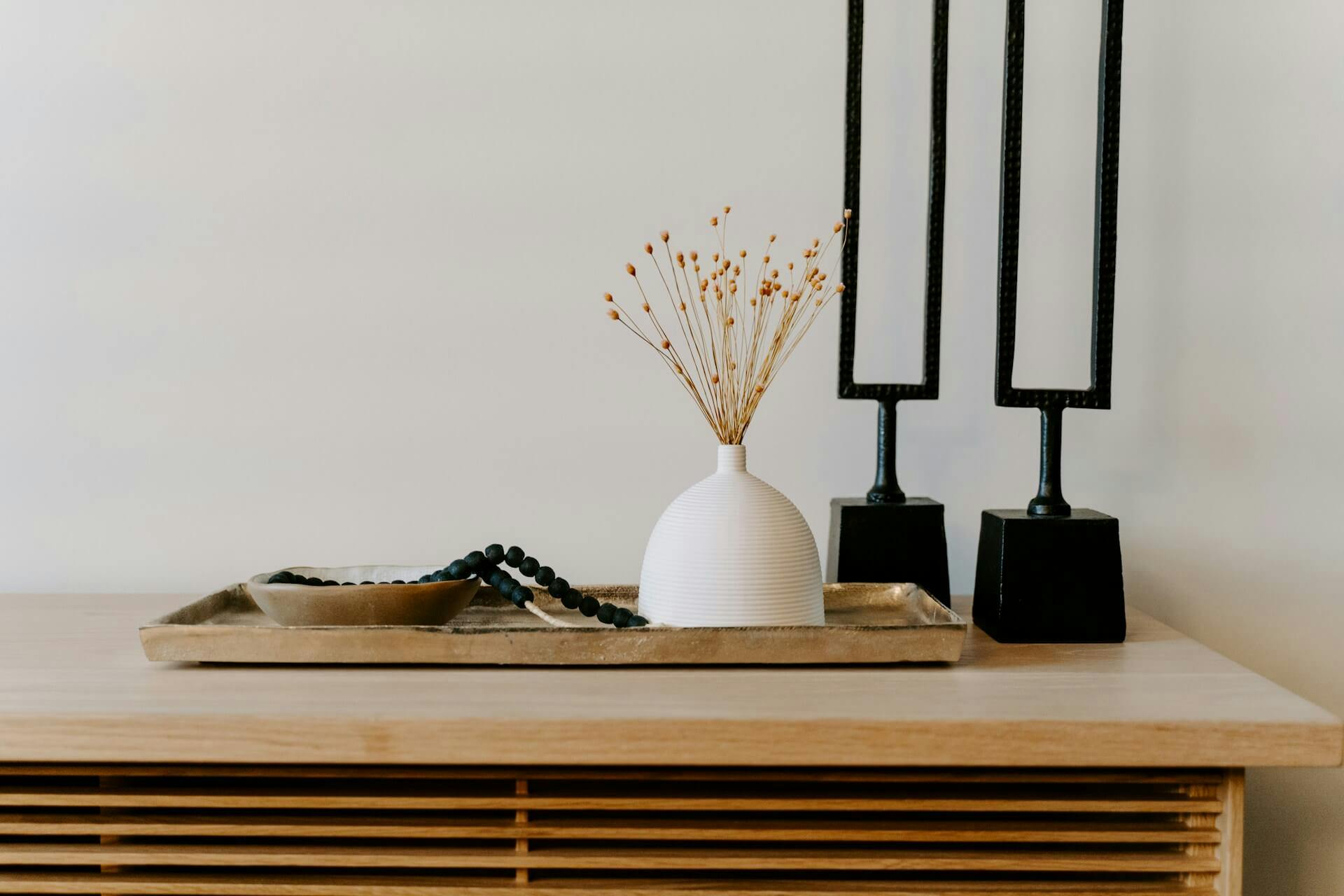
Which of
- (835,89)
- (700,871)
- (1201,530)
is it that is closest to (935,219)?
(835,89)

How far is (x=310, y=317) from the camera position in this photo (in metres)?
1.18

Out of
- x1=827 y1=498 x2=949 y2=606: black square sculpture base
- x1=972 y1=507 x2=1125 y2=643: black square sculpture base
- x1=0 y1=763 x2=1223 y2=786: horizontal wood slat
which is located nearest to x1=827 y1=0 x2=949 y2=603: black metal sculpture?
x1=827 y1=498 x2=949 y2=606: black square sculpture base

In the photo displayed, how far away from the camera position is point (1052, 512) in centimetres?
94

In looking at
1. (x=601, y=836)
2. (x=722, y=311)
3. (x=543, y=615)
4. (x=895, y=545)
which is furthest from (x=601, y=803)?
(x=722, y=311)

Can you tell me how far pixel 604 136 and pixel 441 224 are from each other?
0.22 meters

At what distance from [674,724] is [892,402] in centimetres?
48

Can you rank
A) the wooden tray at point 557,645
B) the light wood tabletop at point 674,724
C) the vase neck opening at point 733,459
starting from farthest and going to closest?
the vase neck opening at point 733,459
the wooden tray at point 557,645
the light wood tabletop at point 674,724

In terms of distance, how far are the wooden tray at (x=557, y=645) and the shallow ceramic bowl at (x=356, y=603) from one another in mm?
53

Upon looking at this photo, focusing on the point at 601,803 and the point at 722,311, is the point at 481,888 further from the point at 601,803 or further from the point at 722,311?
the point at 722,311

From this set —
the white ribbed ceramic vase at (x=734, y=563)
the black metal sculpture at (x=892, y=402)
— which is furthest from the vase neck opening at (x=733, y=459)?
the black metal sculpture at (x=892, y=402)

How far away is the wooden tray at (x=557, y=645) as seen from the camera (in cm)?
80

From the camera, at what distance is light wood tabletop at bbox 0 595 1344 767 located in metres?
0.66

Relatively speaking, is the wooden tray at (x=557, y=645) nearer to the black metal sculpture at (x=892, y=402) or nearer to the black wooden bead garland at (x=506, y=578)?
the black wooden bead garland at (x=506, y=578)

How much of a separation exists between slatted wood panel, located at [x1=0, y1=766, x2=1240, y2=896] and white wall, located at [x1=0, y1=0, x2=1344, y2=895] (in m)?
0.49
